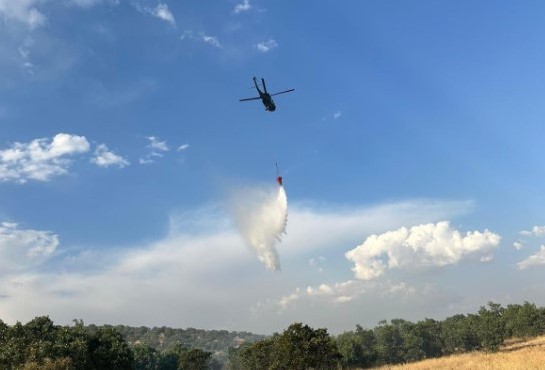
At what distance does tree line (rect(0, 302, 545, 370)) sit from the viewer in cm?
5838

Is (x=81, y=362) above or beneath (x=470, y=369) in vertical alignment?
above

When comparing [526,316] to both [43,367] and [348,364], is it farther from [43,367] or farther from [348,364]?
[43,367]

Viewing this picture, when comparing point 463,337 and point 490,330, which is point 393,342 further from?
point 490,330

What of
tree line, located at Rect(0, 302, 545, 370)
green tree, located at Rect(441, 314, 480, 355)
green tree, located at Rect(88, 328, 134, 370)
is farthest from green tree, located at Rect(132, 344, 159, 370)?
green tree, located at Rect(441, 314, 480, 355)

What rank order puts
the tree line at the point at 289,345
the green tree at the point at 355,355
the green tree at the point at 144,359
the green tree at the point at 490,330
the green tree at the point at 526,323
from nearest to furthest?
the tree line at the point at 289,345 → the green tree at the point at 490,330 → the green tree at the point at 355,355 → the green tree at the point at 526,323 → the green tree at the point at 144,359

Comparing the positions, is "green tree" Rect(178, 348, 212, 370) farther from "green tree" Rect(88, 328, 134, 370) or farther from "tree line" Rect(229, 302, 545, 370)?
"green tree" Rect(88, 328, 134, 370)

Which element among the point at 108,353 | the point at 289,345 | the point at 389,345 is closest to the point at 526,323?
the point at 389,345

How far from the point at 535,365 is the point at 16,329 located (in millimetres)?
70107

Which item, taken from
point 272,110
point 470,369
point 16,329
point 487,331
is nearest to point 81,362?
point 16,329

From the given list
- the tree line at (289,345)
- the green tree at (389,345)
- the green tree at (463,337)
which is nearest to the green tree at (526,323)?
the tree line at (289,345)

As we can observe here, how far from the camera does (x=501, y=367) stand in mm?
43625

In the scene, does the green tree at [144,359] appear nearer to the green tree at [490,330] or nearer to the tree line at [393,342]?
the tree line at [393,342]

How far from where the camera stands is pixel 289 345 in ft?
195

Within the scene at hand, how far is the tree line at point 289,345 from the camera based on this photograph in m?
58.4
